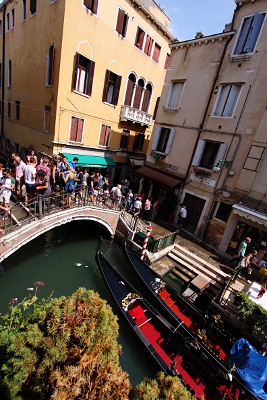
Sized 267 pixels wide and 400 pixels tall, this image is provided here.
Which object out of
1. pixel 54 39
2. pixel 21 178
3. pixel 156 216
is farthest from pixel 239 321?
pixel 54 39

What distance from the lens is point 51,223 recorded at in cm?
838

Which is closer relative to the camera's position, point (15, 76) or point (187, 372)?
point (187, 372)

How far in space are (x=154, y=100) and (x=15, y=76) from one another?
38.3 ft

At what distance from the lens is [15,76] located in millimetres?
17359

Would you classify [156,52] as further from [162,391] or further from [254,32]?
[162,391]

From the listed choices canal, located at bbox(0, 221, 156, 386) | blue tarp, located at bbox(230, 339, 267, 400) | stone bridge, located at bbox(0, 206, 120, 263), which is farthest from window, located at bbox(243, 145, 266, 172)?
canal, located at bbox(0, 221, 156, 386)

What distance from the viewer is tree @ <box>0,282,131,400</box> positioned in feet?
6.93

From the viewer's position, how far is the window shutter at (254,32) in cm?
1005

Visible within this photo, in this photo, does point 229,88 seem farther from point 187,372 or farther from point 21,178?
point 187,372

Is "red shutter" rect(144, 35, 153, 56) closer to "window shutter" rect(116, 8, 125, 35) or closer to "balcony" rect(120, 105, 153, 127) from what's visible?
"window shutter" rect(116, 8, 125, 35)

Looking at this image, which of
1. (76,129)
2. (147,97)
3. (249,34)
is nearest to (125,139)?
(147,97)

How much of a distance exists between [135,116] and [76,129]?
17.2ft

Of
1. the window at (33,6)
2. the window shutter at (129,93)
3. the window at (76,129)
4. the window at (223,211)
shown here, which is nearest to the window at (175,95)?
the window shutter at (129,93)

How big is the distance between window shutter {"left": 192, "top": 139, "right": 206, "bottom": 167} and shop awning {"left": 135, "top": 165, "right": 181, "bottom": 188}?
1470mm
